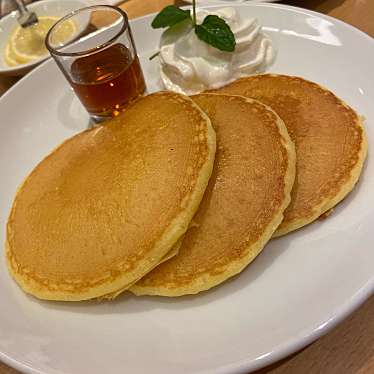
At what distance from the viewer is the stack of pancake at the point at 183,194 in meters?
1.28

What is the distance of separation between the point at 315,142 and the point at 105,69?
926 millimetres

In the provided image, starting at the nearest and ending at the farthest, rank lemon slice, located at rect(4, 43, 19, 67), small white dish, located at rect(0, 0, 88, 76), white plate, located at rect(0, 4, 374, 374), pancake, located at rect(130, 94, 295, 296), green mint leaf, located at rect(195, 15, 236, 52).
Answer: white plate, located at rect(0, 4, 374, 374) → pancake, located at rect(130, 94, 295, 296) → green mint leaf, located at rect(195, 15, 236, 52) → lemon slice, located at rect(4, 43, 19, 67) → small white dish, located at rect(0, 0, 88, 76)

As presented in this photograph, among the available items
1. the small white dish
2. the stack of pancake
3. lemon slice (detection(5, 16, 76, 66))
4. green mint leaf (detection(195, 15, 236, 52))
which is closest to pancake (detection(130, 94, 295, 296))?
the stack of pancake

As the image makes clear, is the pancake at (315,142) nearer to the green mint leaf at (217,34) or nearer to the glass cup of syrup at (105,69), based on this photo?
the green mint leaf at (217,34)

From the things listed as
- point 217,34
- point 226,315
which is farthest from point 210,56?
point 226,315

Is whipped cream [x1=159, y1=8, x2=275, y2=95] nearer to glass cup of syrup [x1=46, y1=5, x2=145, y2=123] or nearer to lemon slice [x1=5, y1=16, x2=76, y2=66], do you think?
glass cup of syrup [x1=46, y1=5, x2=145, y2=123]

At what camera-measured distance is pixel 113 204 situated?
1.40 meters

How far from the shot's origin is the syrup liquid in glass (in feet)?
6.07

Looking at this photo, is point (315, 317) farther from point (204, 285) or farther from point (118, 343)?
point (118, 343)

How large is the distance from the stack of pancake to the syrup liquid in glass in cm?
30

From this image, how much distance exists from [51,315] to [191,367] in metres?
0.49

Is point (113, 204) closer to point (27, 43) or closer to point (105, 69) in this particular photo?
point (105, 69)

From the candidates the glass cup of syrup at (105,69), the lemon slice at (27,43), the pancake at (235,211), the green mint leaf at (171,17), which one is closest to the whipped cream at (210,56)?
the green mint leaf at (171,17)

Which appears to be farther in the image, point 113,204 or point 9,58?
point 9,58
